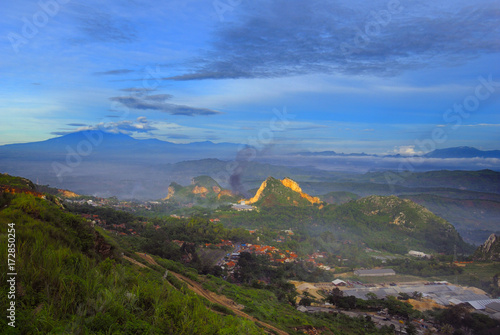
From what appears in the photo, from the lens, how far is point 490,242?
1350 inches

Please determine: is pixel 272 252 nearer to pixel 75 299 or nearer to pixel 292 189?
pixel 75 299

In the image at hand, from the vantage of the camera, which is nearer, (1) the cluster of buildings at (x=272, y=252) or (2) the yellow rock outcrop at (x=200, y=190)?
(1) the cluster of buildings at (x=272, y=252)

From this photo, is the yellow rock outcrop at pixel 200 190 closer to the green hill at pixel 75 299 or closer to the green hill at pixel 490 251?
the green hill at pixel 490 251

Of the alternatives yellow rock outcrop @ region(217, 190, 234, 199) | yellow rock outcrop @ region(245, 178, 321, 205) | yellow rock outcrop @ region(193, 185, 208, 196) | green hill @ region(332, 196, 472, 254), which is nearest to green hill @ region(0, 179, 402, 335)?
green hill @ region(332, 196, 472, 254)

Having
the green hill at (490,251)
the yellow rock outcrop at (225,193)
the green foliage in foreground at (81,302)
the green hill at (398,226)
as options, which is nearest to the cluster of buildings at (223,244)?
the green foliage in foreground at (81,302)

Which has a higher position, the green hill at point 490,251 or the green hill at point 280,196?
the green hill at point 280,196

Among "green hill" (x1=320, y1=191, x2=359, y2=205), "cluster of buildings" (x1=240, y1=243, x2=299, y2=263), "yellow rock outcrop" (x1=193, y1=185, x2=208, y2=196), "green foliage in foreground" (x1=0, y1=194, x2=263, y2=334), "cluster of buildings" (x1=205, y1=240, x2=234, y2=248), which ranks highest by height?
"green foliage in foreground" (x1=0, y1=194, x2=263, y2=334)

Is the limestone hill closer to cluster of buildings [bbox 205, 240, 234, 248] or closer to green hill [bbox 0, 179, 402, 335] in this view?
cluster of buildings [bbox 205, 240, 234, 248]

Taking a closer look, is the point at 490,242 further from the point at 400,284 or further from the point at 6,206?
the point at 6,206

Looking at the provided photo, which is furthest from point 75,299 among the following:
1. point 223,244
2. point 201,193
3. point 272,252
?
point 201,193

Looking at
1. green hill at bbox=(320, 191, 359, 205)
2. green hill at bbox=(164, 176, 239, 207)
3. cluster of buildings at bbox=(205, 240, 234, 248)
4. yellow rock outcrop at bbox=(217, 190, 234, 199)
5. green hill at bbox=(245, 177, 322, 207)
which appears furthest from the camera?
green hill at bbox=(320, 191, 359, 205)

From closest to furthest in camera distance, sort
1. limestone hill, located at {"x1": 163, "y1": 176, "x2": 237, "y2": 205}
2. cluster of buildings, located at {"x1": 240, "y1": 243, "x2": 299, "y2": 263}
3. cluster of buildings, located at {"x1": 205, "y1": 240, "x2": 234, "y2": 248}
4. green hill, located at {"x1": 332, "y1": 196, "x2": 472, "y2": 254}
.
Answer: cluster of buildings, located at {"x1": 205, "y1": 240, "x2": 234, "y2": 248}
cluster of buildings, located at {"x1": 240, "y1": 243, "x2": 299, "y2": 263}
green hill, located at {"x1": 332, "y1": 196, "x2": 472, "y2": 254}
limestone hill, located at {"x1": 163, "y1": 176, "x2": 237, "y2": 205}

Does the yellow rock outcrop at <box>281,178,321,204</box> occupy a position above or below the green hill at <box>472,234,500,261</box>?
above

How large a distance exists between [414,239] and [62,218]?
5252 cm
